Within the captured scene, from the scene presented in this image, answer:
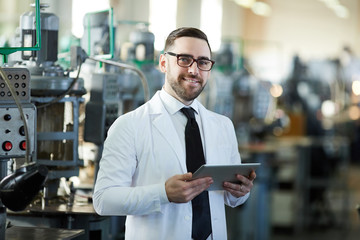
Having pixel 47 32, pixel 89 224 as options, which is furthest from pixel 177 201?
pixel 47 32

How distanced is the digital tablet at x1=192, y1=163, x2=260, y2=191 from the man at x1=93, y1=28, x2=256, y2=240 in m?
0.03

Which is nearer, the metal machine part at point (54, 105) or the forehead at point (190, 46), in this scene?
the forehead at point (190, 46)

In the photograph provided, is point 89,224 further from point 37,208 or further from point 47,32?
point 47,32

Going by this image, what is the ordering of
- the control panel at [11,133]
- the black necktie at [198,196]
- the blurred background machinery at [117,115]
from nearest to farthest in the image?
the control panel at [11,133], the black necktie at [198,196], the blurred background machinery at [117,115]

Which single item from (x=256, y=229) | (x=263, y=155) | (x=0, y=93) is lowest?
(x=256, y=229)

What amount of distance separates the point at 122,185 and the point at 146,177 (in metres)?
0.11

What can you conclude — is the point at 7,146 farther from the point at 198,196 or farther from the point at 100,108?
the point at 100,108

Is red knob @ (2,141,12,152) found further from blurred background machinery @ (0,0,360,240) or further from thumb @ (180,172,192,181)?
thumb @ (180,172,192,181)

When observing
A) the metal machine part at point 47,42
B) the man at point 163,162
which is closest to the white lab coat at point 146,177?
the man at point 163,162

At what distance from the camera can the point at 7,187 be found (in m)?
2.69

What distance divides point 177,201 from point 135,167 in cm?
27

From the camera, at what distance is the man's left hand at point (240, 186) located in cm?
299

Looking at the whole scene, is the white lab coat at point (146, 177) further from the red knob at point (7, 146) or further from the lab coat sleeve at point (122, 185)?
the red knob at point (7, 146)

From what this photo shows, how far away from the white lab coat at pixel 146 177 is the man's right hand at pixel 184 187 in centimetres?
4
